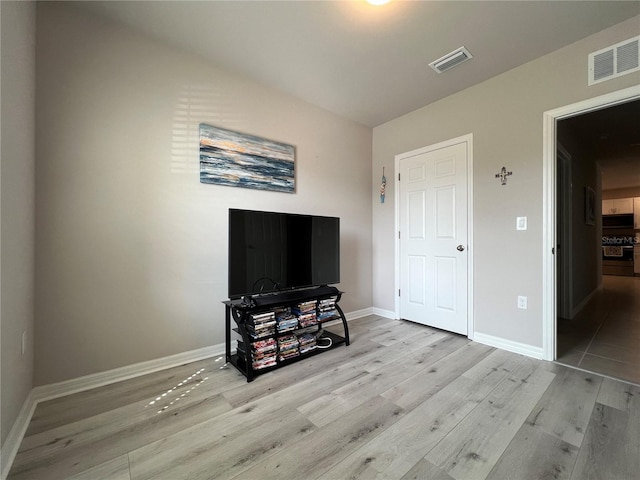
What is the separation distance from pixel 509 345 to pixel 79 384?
3.47 m

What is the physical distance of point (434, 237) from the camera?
120 inches

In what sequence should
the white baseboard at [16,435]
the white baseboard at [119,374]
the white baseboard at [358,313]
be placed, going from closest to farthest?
1. the white baseboard at [16,435]
2. the white baseboard at [119,374]
3. the white baseboard at [358,313]

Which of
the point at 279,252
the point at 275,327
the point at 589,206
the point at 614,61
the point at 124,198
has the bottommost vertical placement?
the point at 275,327

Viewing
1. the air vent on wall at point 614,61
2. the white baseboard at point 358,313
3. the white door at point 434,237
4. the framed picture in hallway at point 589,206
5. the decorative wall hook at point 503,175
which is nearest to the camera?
the air vent on wall at point 614,61

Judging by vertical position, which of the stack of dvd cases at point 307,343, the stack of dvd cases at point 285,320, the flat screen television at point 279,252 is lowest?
the stack of dvd cases at point 307,343

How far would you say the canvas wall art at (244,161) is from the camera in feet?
7.53

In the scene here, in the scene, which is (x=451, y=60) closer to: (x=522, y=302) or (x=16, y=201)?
(x=522, y=302)

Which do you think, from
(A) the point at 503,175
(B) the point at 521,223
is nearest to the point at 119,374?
(B) the point at 521,223

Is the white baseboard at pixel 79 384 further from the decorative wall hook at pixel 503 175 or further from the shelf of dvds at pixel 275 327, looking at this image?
the decorative wall hook at pixel 503 175

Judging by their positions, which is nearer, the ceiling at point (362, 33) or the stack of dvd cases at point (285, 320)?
the ceiling at point (362, 33)

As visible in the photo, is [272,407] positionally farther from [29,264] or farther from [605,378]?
[605,378]

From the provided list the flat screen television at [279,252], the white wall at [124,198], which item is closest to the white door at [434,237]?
the flat screen television at [279,252]

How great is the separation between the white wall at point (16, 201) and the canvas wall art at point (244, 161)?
102 centimetres

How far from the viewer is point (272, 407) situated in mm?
1615
